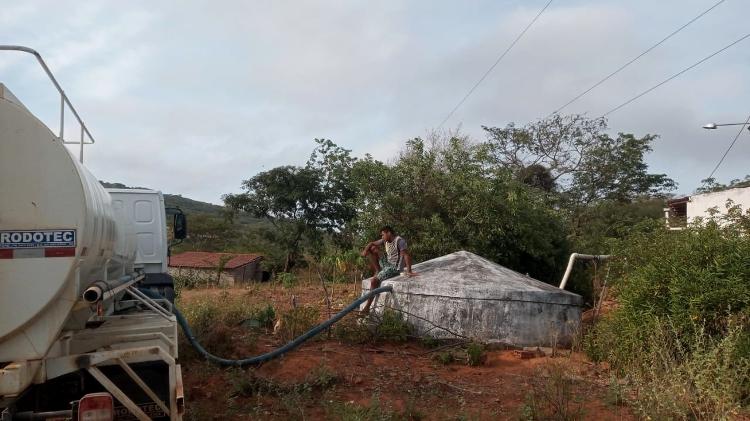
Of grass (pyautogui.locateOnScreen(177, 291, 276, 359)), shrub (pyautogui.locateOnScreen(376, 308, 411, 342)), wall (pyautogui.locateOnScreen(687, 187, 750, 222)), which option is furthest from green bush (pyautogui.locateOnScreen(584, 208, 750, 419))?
wall (pyautogui.locateOnScreen(687, 187, 750, 222))

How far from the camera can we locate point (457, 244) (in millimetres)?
15250

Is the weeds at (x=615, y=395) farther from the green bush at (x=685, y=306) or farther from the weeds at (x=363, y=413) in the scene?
the weeds at (x=363, y=413)

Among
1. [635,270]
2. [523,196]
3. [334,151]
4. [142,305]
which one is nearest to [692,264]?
[635,270]

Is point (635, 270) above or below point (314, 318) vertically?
above

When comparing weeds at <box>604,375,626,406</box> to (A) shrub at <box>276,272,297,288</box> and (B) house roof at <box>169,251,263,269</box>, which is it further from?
(B) house roof at <box>169,251,263,269</box>

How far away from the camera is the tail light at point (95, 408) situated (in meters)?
3.75

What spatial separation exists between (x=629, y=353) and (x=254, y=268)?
2724 centimetres

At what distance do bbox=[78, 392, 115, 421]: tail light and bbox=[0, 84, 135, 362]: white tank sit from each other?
540 millimetres

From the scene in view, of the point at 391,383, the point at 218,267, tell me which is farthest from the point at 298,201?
the point at 391,383

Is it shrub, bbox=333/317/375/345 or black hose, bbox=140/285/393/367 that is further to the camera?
shrub, bbox=333/317/375/345

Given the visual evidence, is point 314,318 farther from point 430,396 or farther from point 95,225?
point 95,225

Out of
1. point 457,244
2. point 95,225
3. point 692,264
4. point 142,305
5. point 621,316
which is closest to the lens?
point 95,225

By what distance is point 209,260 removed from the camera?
102ft

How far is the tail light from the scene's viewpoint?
3748 mm
